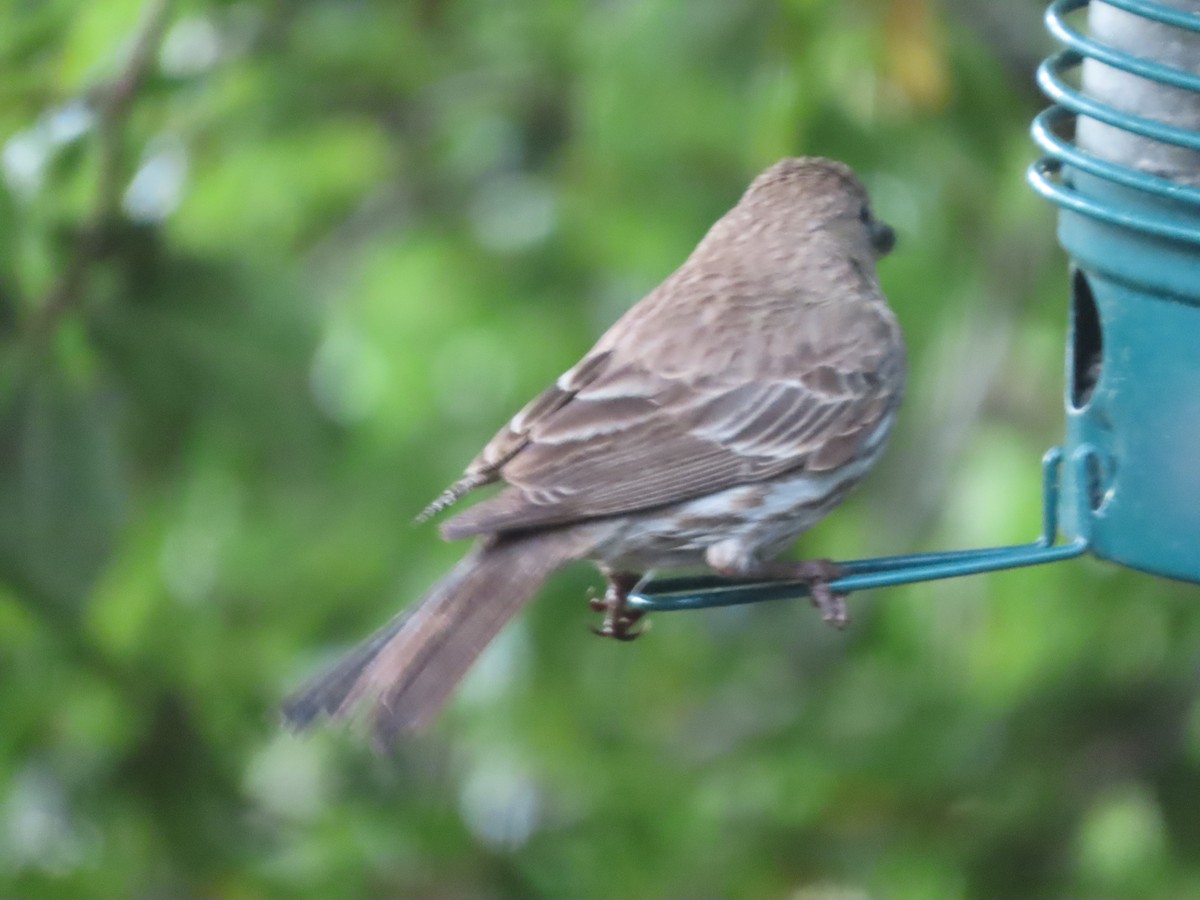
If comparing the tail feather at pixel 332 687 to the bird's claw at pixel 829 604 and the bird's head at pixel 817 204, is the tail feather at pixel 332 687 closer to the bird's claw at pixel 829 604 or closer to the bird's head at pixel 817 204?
the bird's claw at pixel 829 604

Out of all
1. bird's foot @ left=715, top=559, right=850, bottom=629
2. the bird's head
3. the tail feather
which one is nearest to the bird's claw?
bird's foot @ left=715, top=559, right=850, bottom=629

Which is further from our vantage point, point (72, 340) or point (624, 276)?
point (624, 276)

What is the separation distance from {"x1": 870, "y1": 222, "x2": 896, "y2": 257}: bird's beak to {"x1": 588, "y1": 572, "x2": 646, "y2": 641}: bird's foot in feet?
3.89

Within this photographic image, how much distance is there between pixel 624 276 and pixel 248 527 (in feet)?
5.03

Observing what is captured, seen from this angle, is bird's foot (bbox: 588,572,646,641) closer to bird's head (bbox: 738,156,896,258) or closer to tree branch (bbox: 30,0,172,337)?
bird's head (bbox: 738,156,896,258)

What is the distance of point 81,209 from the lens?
4879mm

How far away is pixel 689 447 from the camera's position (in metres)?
4.50

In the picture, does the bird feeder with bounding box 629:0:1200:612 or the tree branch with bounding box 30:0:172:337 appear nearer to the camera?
the bird feeder with bounding box 629:0:1200:612

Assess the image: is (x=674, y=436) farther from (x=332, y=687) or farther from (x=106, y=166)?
(x=106, y=166)

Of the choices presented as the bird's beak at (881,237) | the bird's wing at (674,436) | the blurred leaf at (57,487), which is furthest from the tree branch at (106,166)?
the bird's beak at (881,237)

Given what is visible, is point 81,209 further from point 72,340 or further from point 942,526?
point 942,526

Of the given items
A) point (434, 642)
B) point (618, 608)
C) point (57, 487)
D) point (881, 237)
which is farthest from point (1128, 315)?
point (57, 487)

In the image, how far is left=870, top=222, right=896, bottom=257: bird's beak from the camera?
5223 millimetres

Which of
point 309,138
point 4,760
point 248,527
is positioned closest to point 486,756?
point 248,527
